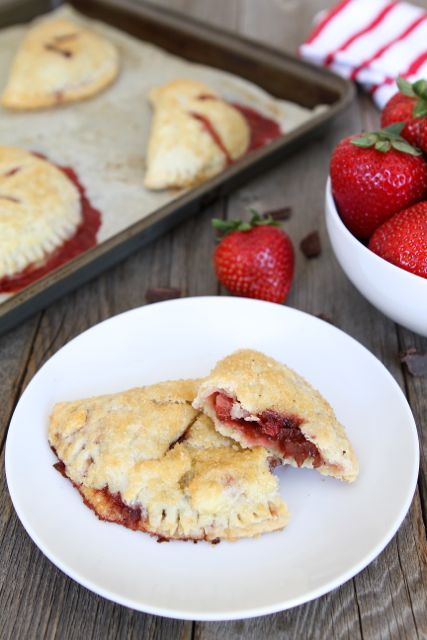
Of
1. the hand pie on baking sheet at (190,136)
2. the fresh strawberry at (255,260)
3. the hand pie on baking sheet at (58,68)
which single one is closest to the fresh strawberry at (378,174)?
the fresh strawberry at (255,260)

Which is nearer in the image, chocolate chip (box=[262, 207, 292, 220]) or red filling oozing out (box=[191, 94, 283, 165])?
chocolate chip (box=[262, 207, 292, 220])

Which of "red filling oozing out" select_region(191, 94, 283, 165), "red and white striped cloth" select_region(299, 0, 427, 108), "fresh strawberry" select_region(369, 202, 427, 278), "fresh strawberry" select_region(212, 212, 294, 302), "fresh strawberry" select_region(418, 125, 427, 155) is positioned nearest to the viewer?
"fresh strawberry" select_region(369, 202, 427, 278)

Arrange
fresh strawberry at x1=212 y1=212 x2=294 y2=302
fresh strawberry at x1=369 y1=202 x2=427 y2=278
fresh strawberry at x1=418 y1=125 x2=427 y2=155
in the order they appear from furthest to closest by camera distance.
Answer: fresh strawberry at x1=212 y1=212 x2=294 y2=302 < fresh strawberry at x1=418 y1=125 x2=427 y2=155 < fresh strawberry at x1=369 y1=202 x2=427 y2=278

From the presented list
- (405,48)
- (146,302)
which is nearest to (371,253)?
(146,302)

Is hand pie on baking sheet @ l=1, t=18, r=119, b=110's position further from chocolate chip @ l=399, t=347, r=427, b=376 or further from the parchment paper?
chocolate chip @ l=399, t=347, r=427, b=376

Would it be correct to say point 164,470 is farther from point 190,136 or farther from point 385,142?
point 190,136

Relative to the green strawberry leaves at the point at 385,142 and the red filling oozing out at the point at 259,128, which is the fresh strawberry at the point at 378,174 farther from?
the red filling oozing out at the point at 259,128

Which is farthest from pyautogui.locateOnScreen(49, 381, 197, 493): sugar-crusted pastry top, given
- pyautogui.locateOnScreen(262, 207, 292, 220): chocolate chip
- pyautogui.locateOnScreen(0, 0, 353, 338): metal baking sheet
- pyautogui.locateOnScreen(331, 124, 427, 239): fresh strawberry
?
pyautogui.locateOnScreen(262, 207, 292, 220): chocolate chip
